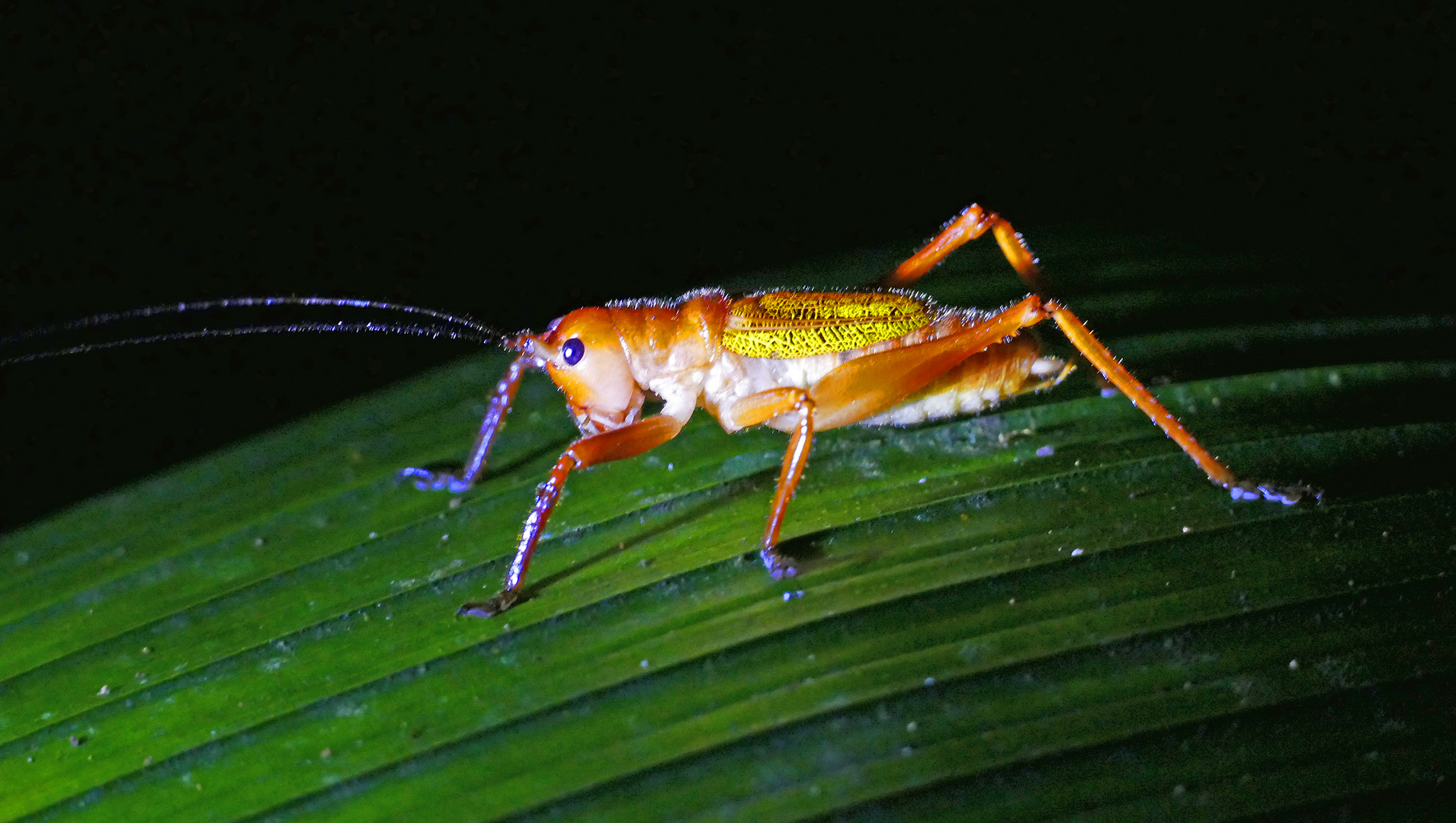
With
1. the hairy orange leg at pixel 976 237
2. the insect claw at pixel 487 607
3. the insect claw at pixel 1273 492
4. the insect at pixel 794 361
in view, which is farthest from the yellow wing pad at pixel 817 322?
the insect claw at pixel 487 607

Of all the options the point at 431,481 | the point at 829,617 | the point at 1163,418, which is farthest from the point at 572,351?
the point at 1163,418

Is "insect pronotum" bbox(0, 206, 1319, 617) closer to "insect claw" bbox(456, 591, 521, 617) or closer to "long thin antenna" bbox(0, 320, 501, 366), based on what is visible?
"long thin antenna" bbox(0, 320, 501, 366)

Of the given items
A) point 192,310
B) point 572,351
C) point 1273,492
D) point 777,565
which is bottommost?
point 1273,492

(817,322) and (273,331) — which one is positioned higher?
(273,331)

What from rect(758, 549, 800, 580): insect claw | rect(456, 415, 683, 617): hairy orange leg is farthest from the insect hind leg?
rect(456, 415, 683, 617): hairy orange leg

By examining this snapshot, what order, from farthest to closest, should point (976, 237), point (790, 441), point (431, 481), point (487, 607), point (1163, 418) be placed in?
1. point (976, 237)
2. point (431, 481)
3. point (790, 441)
4. point (1163, 418)
5. point (487, 607)

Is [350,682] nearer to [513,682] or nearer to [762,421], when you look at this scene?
[513,682]

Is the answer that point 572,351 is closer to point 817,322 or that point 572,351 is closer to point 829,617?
point 817,322
